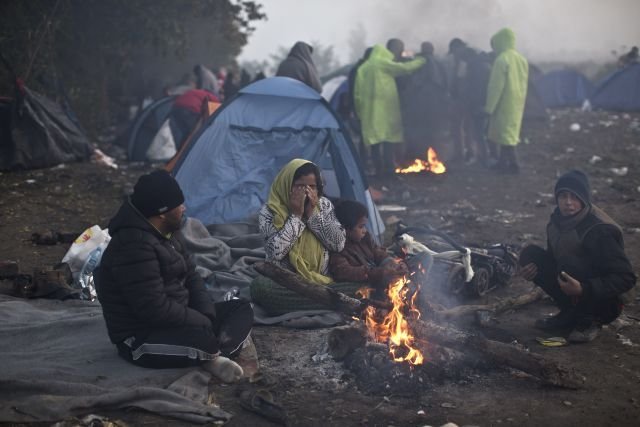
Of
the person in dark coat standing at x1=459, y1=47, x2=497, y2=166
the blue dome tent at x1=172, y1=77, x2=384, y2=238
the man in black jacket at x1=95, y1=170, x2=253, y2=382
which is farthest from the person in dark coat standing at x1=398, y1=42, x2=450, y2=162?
the man in black jacket at x1=95, y1=170, x2=253, y2=382

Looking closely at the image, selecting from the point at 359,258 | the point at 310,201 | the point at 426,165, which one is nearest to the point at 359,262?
the point at 359,258

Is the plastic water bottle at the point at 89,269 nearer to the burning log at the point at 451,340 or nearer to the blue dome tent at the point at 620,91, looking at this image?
the burning log at the point at 451,340

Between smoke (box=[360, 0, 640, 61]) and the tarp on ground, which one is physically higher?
smoke (box=[360, 0, 640, 61])

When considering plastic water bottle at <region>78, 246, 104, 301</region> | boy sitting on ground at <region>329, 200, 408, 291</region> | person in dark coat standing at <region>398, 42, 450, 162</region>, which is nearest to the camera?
boy sitting on ground at <region>329, 200, 408, 291</region>

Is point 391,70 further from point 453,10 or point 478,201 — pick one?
point 453,10

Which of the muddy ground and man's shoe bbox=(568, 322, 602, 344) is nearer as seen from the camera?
the muddy ground

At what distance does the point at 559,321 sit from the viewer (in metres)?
4.88

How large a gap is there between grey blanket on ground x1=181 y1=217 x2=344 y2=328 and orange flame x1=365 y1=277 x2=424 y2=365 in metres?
0.62

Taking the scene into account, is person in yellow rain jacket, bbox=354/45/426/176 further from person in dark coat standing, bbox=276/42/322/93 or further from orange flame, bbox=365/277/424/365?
orange flame, bbox=365/277/424/365

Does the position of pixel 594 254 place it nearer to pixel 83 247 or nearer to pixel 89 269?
pixel 89 269

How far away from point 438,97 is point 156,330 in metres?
8.20

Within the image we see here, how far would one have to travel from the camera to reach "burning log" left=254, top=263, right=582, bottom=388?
385 cm

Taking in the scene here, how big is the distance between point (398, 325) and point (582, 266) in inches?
59.2

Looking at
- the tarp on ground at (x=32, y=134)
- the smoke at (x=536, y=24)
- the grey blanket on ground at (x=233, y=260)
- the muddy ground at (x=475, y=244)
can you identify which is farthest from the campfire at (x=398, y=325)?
the smoke at (x=536, y=24)
